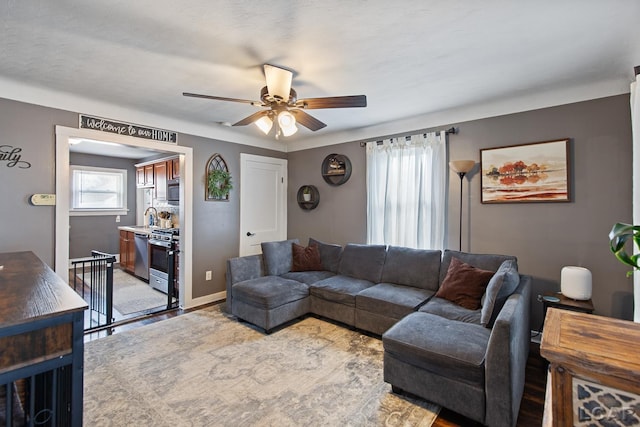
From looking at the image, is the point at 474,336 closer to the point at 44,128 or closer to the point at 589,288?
the point at 589,288

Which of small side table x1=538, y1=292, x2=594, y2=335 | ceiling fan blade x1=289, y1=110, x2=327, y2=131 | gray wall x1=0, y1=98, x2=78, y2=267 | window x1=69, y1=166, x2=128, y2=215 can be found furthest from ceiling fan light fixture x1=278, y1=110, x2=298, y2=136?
window x1=69, y1=166, x2=128, y2=215

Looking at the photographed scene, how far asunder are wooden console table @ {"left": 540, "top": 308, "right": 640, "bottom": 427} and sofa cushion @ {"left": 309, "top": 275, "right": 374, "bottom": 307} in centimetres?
227

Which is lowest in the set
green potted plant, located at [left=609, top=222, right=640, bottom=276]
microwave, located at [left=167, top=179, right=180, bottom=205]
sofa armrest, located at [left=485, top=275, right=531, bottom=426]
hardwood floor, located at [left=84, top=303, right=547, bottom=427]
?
hardwood floor, located at [left=84, top=303, right=547, bottom=427]

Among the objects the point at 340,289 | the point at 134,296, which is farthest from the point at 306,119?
the point at 134,296

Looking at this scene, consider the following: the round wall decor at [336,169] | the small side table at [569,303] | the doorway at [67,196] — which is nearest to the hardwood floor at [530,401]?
the small side table at [569,303]

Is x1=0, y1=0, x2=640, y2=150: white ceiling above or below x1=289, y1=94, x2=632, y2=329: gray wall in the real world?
above

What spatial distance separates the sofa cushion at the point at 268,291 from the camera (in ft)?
10.2

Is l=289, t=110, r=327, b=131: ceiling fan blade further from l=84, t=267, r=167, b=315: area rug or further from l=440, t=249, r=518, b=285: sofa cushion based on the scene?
l=84, t=267, r=167, b=315: area rug

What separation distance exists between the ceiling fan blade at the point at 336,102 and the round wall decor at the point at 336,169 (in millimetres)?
2119

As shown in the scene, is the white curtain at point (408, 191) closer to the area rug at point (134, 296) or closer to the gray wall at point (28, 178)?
the area rug at point (134, 296)

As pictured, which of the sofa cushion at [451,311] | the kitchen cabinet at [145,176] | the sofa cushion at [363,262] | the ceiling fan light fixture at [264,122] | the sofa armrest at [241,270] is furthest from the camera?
the kitchen cabinet at [145,176]

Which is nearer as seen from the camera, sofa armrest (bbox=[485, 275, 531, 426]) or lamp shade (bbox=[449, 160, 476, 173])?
sofa armrest (bbox=[485, 275, 531, 426])

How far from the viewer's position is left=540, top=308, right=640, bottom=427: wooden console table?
86 centimetres

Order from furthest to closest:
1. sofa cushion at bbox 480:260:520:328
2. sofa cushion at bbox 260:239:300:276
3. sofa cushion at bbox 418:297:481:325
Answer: sofa cushion at bbox 260:239:300:276 < sofa cushion at bbox 418:297:481:325 < sofa cushion at bbox 480:260:520:328
